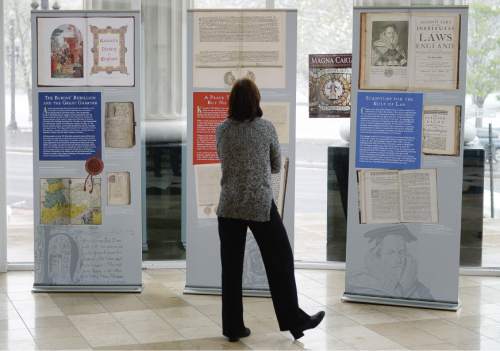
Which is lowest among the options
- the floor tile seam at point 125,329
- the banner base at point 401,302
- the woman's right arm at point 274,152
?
the floor tile seam at point 125,329

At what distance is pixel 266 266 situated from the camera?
4.81 m

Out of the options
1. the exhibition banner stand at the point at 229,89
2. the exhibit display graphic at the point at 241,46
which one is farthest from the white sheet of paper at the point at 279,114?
the exhibit display graphic at the point at 241,46

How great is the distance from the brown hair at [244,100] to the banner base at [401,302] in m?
1.77

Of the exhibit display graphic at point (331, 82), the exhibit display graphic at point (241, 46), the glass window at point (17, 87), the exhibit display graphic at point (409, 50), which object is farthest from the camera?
the glass window at point (17, 87)

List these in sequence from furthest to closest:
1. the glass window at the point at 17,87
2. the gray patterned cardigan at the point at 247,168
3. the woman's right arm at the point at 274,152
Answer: the glass window at the point at 17,87, the woman's right arm at the point at 274,152, the gray patterned cardigan at the point at 247,168

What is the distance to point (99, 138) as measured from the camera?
5918 mm

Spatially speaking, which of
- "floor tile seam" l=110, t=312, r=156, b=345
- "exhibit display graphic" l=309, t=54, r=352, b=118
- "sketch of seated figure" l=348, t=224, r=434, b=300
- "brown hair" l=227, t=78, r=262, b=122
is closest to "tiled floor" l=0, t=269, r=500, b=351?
"floor tile seam" l=110, t=312, r=156, b=345

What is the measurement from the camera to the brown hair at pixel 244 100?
→ 4.71 metres

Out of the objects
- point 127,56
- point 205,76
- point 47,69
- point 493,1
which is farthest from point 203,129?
point 493,1

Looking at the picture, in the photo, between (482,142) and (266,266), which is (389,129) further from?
(482,142)

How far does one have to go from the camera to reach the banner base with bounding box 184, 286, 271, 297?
590 cm

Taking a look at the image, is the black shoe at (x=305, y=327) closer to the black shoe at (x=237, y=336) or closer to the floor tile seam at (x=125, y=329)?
the black shoe at (x=237, y=336)

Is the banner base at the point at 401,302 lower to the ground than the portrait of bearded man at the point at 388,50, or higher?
lower

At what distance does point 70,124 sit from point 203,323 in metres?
1.81
